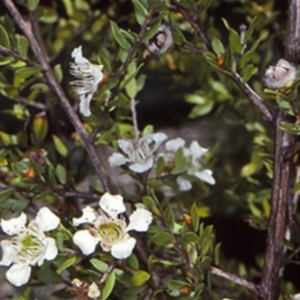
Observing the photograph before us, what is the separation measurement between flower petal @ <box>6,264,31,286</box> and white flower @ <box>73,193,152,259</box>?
0.26 ft

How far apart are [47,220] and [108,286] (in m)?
0.11

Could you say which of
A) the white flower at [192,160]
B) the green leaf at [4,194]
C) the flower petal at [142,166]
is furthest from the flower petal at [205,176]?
the green leaf at [4,194]

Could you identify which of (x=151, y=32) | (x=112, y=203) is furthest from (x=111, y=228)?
(x=151, y=32)

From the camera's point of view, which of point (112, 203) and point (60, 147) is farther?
point (60, 147)

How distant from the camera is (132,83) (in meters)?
1.04

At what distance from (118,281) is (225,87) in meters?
0.57

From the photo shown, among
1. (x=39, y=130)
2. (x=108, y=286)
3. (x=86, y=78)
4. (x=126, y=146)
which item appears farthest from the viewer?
(x=39, y=130)

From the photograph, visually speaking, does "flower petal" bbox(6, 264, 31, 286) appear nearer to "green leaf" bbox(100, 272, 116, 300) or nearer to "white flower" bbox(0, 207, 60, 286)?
"white flower" bbox(0, 207, 60, 286)

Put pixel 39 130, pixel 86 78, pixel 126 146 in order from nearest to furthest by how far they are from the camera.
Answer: pixel 86 78
pixel 126 146
pixel 39 130

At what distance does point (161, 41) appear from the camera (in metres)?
0.91

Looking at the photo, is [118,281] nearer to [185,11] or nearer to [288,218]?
[288,218]

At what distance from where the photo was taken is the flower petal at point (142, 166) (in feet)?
3.22

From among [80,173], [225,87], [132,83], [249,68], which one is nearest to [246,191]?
[225,87]

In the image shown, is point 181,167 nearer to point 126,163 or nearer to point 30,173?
point 126,163
